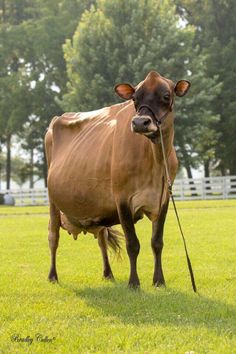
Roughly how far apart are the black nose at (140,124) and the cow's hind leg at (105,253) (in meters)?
2.60

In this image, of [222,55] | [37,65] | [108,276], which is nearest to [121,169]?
[108,276]

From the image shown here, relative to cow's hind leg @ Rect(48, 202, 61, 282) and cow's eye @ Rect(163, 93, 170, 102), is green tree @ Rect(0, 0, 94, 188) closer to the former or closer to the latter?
cow's hind leg @ Rect(48, 202, 61, 282)

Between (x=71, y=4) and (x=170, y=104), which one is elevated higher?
(x=71, y=4)

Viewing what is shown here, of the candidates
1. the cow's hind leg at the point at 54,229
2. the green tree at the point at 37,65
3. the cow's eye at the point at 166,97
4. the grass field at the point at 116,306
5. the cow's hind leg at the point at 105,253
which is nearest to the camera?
the grass field at the point at 116,306

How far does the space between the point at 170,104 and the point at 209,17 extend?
3700cm

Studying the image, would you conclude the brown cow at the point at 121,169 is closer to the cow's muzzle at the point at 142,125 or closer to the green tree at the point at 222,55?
the cow's muzzle at the point at 142,125

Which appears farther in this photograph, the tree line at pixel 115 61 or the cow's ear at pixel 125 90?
the tree line at pixel 115 61

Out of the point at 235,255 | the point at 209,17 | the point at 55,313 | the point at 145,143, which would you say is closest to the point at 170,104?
the point at 145,143

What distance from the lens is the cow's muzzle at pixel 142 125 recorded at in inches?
232

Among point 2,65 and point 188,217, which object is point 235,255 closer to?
point 188,217

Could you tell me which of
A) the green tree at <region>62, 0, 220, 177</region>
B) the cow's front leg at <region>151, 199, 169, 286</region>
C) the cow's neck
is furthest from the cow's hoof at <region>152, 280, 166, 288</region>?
the green tree at <region>62, 0, 220, 177</region>

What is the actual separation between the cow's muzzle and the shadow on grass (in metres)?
1.65

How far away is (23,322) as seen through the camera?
16.7 ft

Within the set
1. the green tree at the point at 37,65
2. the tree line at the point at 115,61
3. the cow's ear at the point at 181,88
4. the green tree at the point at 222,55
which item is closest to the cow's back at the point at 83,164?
the cow's ear at the point at 181,88
